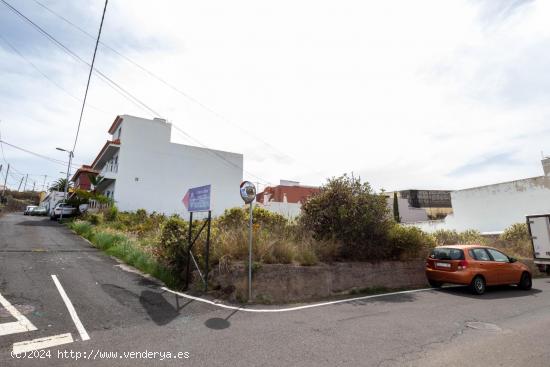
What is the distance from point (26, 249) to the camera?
12.9 metres

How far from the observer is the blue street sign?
824 cm

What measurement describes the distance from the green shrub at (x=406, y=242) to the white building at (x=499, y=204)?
17505mm

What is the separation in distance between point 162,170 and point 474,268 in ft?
92.5

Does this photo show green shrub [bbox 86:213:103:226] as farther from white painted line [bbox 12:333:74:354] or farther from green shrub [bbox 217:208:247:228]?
white painted line [bbox 12:333:74:354]

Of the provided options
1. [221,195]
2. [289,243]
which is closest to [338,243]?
[289,243]

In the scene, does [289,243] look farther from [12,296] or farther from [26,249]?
[26,249]

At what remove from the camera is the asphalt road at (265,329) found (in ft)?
14.6

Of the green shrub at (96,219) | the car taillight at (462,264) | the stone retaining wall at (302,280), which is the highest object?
the green shrub at (96,219)

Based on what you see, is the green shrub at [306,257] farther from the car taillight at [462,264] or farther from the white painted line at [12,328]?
the white painted line at [12,328]

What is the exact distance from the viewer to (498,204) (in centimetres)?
2556

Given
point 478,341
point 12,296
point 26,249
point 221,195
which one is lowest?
point 478,341

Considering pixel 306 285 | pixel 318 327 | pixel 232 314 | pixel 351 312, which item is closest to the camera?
pixel 318 327

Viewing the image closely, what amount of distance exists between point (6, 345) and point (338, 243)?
27.3ft

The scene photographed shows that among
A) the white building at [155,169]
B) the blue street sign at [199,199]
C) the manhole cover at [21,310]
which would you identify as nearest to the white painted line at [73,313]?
the manhole cover at [21,310]
